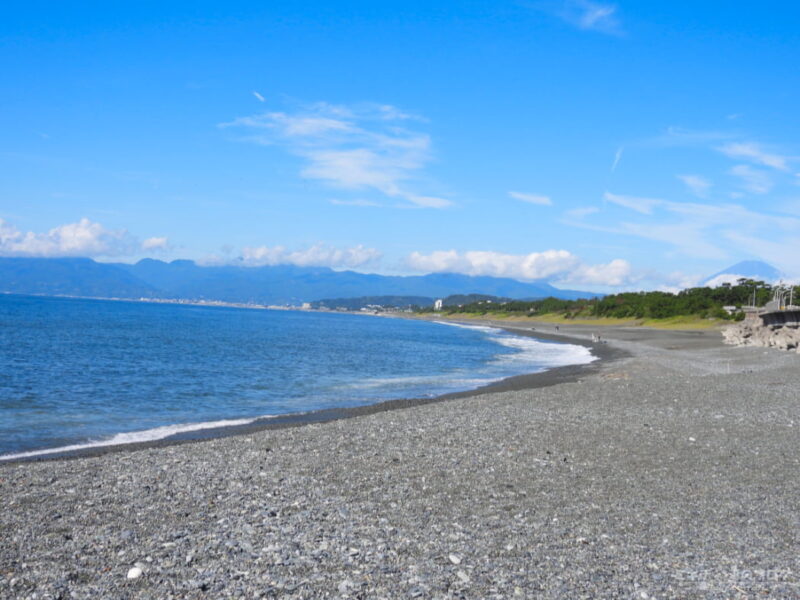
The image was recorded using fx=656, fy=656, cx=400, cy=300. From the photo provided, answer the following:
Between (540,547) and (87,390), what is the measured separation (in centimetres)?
2468

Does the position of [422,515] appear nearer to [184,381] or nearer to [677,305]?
[184,381]

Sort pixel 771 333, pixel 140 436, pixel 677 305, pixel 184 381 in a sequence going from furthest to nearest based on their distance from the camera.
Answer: pixel 677 305
pixel 771 333
pixel 184 381
pixel 140 436

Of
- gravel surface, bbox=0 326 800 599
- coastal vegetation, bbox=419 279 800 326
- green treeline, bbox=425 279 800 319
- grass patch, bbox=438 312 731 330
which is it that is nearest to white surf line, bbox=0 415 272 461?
gravel surface, bbox=0 326 800 599

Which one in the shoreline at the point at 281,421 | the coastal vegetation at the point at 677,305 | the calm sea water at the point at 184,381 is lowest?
the calm sea water at the point at 184,381

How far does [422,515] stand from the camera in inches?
384

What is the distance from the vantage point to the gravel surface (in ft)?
24.0

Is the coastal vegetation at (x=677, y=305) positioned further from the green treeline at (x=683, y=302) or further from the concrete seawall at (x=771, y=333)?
the concrete seawall at (x=771, y=333)

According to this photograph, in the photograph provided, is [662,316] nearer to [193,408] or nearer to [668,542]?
[193,408]

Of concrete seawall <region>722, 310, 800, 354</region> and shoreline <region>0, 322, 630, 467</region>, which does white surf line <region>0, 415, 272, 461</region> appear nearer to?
shoreline <region>0, 322, 630, 467</region>

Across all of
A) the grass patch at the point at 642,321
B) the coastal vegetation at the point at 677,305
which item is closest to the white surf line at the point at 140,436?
the grass patch at the point at 642,321

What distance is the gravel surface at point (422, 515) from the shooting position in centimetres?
730

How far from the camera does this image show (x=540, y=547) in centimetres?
839

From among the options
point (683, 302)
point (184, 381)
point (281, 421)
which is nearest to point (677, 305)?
point (683, 302)

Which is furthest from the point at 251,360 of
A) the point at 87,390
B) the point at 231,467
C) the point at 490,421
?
the point at 231,467
